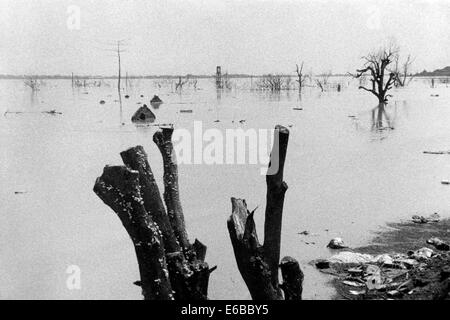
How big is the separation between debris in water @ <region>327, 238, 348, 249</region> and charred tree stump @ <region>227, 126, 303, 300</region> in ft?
7.58

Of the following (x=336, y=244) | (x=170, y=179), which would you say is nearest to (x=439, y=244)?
(x=336, y=244)

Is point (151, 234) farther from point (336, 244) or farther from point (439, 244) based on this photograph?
point (439, 244)

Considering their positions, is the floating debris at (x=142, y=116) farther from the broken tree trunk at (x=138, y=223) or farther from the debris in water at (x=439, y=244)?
the broken tree trunk at (x=138, y=223)

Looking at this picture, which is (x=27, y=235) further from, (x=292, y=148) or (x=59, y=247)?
(x=292, y=148)

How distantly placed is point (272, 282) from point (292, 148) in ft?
36.0

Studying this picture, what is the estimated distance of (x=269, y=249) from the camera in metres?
4.97

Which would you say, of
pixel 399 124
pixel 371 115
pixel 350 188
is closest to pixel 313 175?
pixel 350 188

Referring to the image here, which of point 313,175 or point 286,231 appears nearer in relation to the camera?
point 286,231

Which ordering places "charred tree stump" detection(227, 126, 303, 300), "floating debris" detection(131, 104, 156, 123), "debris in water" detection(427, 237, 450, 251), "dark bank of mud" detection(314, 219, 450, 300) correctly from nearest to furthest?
"charred tree stump" detection(227, 126, 303, 300), "dark bank of mud" detection(314, 219, 450, 300), "debris in water" detection(427, 237, 450, 251), "floating debris" detection(131, 104, 156, 123)

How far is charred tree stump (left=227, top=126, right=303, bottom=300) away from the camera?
4.66 metres

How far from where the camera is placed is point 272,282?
497 cm

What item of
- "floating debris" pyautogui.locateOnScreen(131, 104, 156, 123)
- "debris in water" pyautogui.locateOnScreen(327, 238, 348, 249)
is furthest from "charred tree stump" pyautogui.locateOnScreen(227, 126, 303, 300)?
"floating debris" pyautogui.locateOnScreen(131, 104, 156, 123)

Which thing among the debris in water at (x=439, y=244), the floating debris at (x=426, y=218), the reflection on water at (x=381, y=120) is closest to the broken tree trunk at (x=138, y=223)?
the debris in water at (x=439, y=244)

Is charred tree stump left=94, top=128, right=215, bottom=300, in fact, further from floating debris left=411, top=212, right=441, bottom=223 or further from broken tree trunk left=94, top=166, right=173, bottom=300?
floating debris left=411, top=212, right=441, bottom=223
